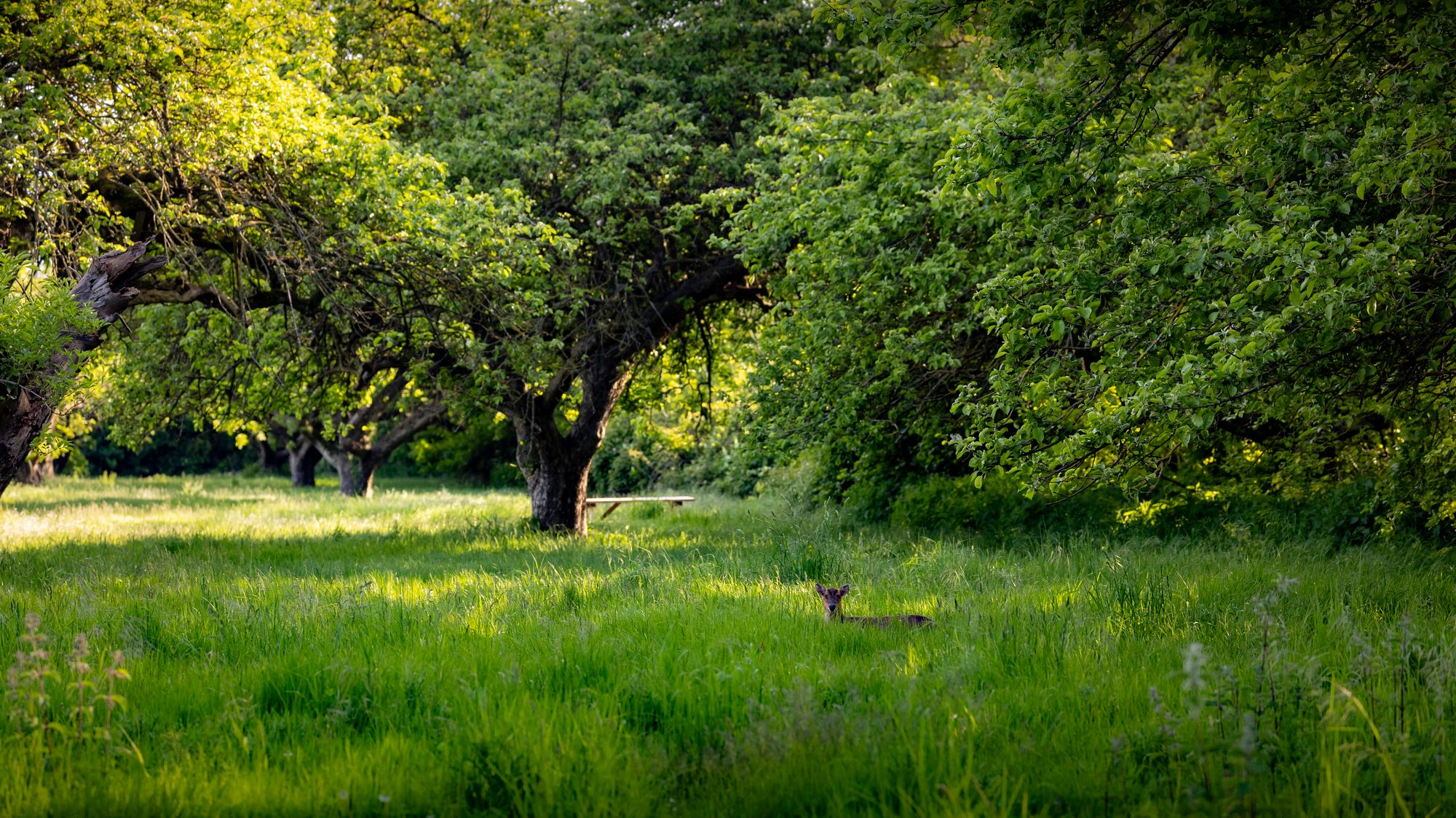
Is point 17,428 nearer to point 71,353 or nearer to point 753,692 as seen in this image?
point 71,353

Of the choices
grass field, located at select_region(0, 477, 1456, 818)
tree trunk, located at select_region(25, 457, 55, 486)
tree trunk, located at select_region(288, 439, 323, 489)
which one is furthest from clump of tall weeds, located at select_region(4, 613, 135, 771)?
tree trunk, located at select_region(25, 457, 55, 486)

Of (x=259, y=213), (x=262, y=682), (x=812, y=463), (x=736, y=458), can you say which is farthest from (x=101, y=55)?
(x=736, y=458)

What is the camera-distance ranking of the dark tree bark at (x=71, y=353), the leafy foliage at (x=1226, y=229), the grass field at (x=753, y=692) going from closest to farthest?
the grass field at (x=753, y=692) → the leafy foliage at (x=1226, y=229) → the dark tree bark at (x=71, y=353)

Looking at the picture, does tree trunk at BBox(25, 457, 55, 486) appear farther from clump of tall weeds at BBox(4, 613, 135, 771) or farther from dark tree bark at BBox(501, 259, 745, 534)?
→ clump of tall weeds at BBox(4, 613, 135, 771)

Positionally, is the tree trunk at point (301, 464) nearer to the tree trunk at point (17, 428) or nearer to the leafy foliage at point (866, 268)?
the leafy foliage at point (866, 268)

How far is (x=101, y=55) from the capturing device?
8383 millimetres

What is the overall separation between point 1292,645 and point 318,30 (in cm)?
1251

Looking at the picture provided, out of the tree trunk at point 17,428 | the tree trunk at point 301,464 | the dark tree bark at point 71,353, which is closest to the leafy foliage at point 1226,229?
the dark tree bark at point 71,353

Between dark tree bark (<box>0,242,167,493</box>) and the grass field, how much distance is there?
4.10ft

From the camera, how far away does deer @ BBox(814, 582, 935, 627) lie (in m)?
5.51

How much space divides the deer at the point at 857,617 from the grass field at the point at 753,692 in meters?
0.15

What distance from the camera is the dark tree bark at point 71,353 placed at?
7234 mm

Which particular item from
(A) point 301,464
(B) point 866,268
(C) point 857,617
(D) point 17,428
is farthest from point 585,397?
(A) point 301,464

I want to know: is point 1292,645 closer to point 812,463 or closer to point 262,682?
point 262,682
